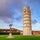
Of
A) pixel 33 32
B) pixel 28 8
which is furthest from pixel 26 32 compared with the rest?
pixel 28 8

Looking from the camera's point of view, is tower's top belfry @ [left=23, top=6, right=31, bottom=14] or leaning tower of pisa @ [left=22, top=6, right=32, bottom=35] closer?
leaning tower of pisa @ [left=22, top=6, right=32, bottom=35]

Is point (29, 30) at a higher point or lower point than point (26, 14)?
lower

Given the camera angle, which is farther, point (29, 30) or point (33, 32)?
point (33, 32)

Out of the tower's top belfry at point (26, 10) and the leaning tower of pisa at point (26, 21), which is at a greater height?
the tower's top belfry at point (26, 10)

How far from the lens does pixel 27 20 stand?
3206 centimetres

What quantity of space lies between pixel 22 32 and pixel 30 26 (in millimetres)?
2818

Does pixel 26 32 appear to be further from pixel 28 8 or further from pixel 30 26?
pixel 28 8

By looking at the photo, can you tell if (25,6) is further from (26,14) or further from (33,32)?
(33,32)

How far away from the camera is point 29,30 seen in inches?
1251

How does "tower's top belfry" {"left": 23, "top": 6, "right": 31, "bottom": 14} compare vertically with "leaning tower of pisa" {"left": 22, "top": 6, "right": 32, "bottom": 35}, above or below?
above

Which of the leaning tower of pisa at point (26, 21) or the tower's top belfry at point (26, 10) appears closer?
the leaning tower of pisa at point (26, 21)

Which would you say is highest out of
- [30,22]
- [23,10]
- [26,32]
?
[23,10]

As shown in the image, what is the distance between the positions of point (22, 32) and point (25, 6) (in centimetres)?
613

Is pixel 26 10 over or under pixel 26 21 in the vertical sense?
over
